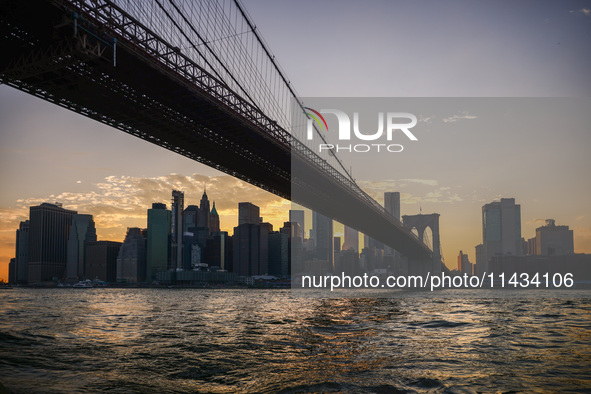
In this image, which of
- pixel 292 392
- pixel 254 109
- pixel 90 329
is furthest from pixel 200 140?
pixel 292 392

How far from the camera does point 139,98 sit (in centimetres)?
2762

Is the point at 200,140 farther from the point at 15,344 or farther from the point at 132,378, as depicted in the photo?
the point at 132,378

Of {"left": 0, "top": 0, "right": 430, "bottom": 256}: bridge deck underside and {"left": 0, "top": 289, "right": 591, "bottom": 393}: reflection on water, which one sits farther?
{"left": 0, "top": 0, "right": 430, "bottom": 256}: bridge deck underside

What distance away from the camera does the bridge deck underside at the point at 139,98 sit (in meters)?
20.3

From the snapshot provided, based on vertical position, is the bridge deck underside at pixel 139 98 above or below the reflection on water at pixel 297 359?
above

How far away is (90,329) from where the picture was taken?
683 inches

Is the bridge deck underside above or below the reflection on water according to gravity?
above

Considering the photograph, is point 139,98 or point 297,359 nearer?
point 297,359

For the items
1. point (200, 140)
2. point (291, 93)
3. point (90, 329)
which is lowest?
point (90, 329)

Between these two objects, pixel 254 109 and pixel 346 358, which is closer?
pixel 346 358

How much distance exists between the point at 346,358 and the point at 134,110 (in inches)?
889

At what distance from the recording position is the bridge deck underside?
20.3 meters

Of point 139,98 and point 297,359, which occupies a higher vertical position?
point 139,98

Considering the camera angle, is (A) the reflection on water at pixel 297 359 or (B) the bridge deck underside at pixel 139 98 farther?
(B) the bridge deck underside at pixel 139 98
